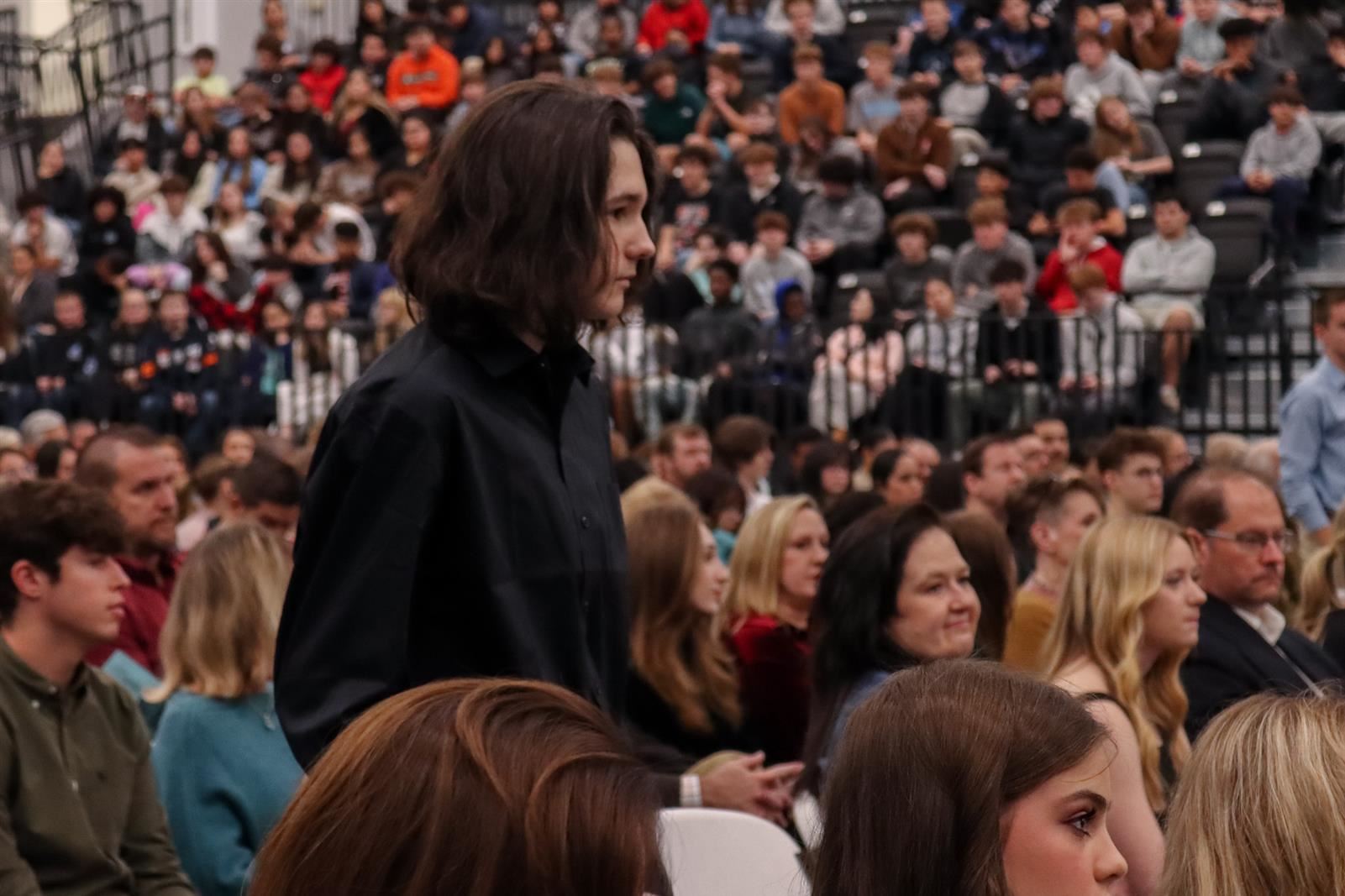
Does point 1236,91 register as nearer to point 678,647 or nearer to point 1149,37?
point 1149,37

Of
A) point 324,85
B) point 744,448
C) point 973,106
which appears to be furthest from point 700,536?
point 324,85

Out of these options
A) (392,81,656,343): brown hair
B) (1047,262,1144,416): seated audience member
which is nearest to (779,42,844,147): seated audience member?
(1047,262,1144,416): seated audience member

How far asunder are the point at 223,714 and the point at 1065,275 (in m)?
9.48

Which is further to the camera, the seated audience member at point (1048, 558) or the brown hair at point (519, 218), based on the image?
the seated audience member at point (1048, 558)

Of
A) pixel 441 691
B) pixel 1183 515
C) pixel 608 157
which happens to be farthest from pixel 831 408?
pixel 441 691

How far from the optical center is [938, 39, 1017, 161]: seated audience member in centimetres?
1672

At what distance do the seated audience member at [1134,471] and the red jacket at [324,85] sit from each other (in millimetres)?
13530

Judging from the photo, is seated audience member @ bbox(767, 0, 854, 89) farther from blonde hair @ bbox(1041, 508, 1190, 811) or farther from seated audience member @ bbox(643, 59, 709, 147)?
blonde hair @ bbox(1041, 508, 1190, 811)

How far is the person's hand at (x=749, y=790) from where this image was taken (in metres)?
4.74

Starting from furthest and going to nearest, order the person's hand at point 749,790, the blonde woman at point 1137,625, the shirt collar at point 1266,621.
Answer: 1. the shirt collar at point 1266,621
2. the blonde woman at point 1137,625
3. the person's hand at point 749,790

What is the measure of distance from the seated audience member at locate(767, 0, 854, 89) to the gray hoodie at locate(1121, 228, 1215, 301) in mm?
4905

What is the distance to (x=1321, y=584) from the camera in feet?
21.6

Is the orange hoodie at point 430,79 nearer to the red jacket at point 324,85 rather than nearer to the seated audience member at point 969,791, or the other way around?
the red jacket at point 324,85

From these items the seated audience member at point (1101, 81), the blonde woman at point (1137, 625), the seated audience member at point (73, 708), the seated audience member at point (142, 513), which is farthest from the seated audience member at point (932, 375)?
the seated audience member at point (73, 708)
